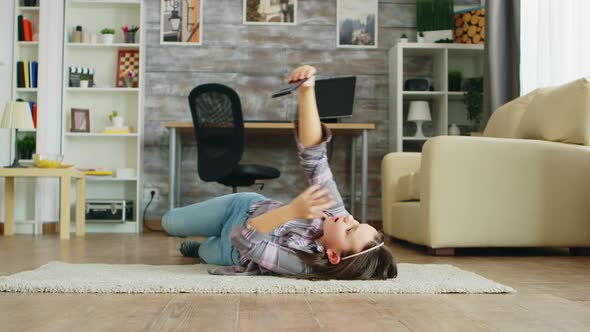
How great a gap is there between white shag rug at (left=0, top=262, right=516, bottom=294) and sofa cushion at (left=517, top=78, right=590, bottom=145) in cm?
140

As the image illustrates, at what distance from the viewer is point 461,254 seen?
10.6 ft

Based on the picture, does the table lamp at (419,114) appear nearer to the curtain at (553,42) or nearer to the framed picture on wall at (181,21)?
the curtain at (553,42)

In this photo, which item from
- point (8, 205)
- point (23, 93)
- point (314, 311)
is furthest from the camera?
point (23, 93)

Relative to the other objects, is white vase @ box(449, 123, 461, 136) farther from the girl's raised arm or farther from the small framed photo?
the girl's raised arm

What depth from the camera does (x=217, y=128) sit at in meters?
4.19

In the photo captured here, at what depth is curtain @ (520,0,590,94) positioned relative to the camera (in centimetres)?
378

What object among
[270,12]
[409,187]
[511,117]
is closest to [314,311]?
[409,187]

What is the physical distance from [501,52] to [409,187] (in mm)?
1409

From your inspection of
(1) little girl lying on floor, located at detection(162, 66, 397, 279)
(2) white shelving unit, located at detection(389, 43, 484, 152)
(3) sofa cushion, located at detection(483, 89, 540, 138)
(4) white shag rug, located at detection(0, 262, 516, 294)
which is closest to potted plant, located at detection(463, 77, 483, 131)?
(2) white shelving unit, located at detection(389, 43, 484, 152)

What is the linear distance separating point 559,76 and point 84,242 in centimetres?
304

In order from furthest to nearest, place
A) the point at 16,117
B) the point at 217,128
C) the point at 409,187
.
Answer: the point at 16,117, the point at 217,128, the point at 409,187

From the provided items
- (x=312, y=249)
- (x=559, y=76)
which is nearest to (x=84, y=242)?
(x=312, y=249)

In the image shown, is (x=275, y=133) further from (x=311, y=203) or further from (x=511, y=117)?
(x=311, y=203)

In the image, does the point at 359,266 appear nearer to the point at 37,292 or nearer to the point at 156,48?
the point at 37,292
